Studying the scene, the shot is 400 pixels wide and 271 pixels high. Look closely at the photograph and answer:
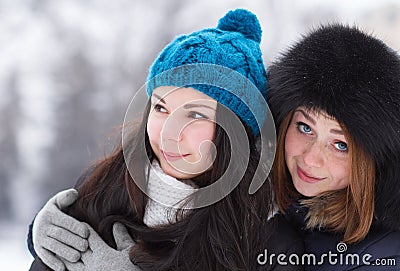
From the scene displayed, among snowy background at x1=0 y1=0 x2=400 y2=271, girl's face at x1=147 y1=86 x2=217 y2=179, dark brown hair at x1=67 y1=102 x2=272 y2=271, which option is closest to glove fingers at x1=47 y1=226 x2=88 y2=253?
dark brown hair at x1=67 y1=102 x2=272 y2=271

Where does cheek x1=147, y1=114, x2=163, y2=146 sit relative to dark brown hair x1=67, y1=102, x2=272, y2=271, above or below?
above

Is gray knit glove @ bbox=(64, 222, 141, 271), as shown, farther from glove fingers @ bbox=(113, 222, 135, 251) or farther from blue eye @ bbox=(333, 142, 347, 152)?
blue eye @ bbox=(333, 142, 347, 152)

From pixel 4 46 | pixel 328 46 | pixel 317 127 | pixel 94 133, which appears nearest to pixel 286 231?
pixel 317 127

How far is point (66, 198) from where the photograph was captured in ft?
4.33

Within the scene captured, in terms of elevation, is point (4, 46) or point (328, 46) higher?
point (328, 46)

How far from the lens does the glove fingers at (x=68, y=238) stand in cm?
124

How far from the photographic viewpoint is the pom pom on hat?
124 cm

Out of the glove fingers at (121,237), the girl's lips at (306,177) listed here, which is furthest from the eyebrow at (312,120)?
the glove fingers at (121,237)

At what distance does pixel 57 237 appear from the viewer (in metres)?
1.25

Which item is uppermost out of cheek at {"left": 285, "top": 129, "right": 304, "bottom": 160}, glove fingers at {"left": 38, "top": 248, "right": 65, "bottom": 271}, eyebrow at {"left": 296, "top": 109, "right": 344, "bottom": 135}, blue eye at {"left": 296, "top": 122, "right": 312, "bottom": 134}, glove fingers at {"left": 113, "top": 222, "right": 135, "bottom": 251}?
eyebrow at {"left": 296, "top": 109, "right": 344, "bottom": 135}

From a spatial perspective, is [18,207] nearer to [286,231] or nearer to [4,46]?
[4,46]

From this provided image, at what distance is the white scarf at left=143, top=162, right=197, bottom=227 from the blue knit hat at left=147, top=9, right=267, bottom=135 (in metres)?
0.18

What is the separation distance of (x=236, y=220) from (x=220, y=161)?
126mm

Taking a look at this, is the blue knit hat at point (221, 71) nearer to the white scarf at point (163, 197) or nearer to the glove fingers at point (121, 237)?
the white scarf at point (163, 197)
